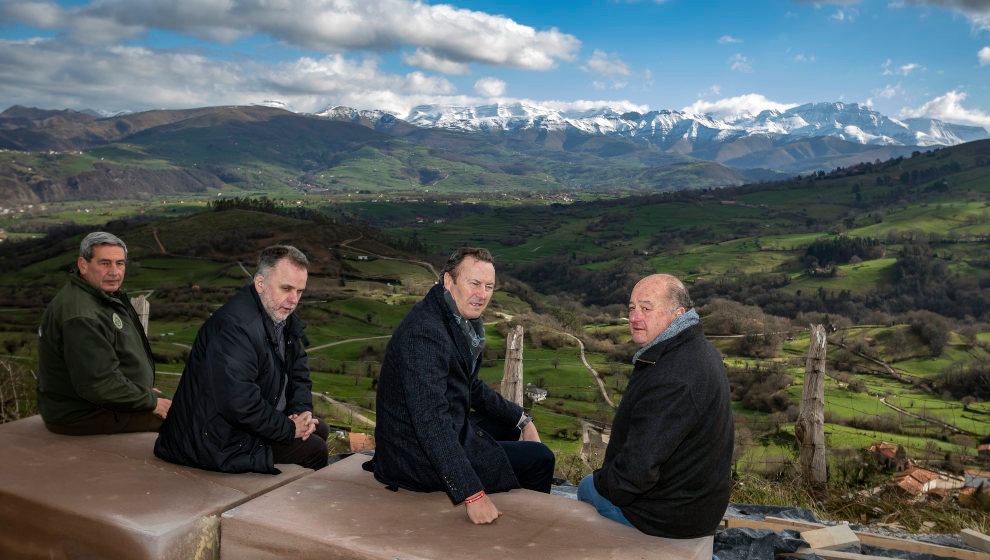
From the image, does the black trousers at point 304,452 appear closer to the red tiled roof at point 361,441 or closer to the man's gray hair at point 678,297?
the man's gray hair at point 678,297

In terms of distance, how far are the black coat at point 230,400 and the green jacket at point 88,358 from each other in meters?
0.70

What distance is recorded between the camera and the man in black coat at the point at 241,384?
14.3ft

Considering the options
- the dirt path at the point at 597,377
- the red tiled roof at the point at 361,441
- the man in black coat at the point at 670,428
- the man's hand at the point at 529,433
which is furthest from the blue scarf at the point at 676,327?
the dirt path at the point at 597,377

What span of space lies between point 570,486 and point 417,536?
3.54 meters

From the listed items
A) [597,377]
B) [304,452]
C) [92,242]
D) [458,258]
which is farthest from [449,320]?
[597,377]

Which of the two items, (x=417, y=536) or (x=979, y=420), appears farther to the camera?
(x=979, y=420)

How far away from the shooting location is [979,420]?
2711cm

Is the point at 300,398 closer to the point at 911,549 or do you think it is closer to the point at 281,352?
the point at 281,352

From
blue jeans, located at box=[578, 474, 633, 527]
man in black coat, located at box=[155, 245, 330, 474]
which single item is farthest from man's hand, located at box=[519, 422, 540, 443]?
man in black coat, located at box=[155, 245, 330, 474]

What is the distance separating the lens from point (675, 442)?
3490 mm

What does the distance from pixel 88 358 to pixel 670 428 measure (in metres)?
4.48

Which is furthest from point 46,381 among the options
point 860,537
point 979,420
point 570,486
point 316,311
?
point 316,311

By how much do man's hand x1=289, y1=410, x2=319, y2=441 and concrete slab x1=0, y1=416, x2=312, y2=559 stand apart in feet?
1.02

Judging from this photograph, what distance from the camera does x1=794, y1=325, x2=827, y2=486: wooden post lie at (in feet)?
25.1
